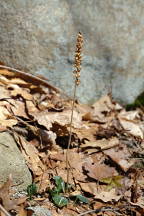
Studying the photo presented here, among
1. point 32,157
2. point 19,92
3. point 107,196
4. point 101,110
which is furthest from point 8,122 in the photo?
point 101,110

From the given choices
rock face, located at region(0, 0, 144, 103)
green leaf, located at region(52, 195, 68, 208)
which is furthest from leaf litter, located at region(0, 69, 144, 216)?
rock face, located at region(0, 0, 144, 103)

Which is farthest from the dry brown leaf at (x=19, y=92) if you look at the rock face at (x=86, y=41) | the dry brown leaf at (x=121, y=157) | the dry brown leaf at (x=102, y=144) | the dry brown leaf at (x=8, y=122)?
the dry brown leaf at (x=121, y=157)

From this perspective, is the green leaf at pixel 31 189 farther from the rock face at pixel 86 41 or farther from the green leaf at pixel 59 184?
the rock face at pixel 86 41

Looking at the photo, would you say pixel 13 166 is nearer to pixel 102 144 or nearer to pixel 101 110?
pixel 102 144

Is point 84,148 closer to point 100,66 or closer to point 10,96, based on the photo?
point 10,96

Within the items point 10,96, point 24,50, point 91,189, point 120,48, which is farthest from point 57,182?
point 120,48

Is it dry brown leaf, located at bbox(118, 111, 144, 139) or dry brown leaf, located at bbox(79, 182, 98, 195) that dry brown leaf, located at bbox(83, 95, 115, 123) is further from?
dry brown leaf, located at bbox(79, 182, 98, 195)
